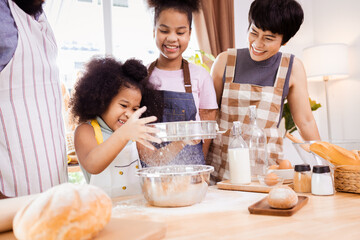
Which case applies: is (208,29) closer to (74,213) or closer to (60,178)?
(60,178)

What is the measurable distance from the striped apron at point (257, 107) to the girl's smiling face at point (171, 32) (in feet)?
1.25

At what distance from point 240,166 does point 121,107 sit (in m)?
0.54

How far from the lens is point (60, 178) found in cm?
120

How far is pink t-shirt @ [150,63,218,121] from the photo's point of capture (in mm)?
1650

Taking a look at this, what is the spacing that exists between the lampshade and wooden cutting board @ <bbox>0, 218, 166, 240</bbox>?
10.7ft

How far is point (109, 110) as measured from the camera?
1421 mm

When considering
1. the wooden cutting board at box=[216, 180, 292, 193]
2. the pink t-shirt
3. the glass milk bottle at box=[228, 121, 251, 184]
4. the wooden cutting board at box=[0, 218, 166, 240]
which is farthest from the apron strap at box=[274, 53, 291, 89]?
the wooden cutting board at box=[0, 218, 166, 240]

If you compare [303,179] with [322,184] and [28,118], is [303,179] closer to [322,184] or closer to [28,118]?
[322,184]

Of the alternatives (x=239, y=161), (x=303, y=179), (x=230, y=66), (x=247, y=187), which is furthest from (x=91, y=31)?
(x=303, y=179)

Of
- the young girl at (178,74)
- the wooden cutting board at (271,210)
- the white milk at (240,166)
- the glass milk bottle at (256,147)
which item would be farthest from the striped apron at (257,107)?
the wooden cutting board at (271,210)

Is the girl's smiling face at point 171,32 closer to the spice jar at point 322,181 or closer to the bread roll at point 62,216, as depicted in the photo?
the spice jar at point 322,181

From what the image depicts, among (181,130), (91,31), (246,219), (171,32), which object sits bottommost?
(246,219)

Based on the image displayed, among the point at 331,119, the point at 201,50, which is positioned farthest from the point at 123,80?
the point at 331,119

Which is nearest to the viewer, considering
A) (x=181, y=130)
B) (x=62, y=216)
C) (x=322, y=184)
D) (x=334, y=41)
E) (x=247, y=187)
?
(x=62, y=216)
